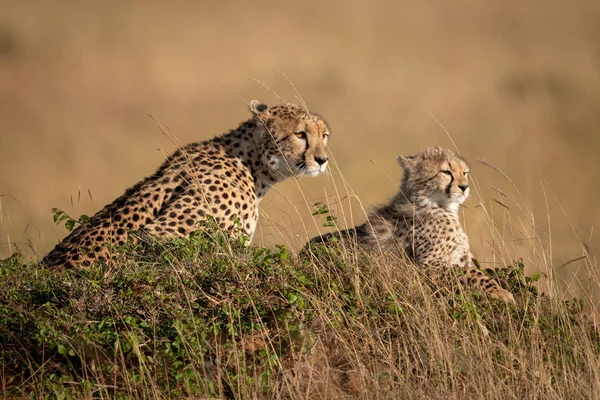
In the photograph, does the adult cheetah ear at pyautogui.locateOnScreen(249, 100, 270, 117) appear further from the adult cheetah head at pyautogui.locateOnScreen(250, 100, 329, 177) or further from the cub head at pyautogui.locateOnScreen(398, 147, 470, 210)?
the cub head at pyautogui.locateOnScreen(398, 147, 470, 210)

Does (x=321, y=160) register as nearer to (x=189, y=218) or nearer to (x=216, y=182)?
(x=216, y=182)

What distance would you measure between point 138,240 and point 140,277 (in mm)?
830

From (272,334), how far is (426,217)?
171 centimetres

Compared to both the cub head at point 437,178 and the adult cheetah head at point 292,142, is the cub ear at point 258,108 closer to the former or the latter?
the adult cheetah head at point 292,142

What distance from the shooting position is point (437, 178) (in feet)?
18.1

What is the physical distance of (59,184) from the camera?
11953 mm

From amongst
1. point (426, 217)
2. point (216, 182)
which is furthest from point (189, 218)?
point (426, 217)

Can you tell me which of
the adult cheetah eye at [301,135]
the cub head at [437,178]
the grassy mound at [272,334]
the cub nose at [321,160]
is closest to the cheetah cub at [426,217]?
the cub head at [437,178]

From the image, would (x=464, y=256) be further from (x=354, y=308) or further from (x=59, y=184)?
(x=59, y=184)

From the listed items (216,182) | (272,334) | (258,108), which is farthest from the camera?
(258,108)

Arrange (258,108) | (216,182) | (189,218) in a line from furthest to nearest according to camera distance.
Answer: (258,108) < (216,182) < (189,218)

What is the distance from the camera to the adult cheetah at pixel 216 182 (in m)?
5.03

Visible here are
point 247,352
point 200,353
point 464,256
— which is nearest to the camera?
point 200,353

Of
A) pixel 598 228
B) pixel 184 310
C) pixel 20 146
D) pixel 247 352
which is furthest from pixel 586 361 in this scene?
pixel 20 146
